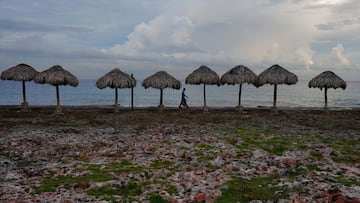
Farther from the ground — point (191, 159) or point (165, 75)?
point (165, 75)

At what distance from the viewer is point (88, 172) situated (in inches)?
365

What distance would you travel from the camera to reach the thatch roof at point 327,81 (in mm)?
26531

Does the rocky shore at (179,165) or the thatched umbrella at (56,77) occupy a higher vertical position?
the thatched umbrella at (56,77)

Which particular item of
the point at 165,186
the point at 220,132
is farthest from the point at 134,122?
the point at 165,186

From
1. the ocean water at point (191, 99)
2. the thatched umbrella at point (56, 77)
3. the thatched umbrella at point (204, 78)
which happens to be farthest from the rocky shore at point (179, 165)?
the ocean water at point (191, 99)

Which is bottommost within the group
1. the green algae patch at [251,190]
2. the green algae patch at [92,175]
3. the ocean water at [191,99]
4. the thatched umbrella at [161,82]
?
the green algae patch at [251,190]

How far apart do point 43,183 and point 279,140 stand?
32.7ft

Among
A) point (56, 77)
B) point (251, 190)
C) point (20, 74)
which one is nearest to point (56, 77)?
point (56, 77)

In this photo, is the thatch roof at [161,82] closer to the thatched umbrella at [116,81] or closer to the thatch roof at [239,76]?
the thatched umbrella at [116,81]

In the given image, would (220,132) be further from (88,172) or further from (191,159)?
(88,172)

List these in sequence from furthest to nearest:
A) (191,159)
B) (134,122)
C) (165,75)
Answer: (165,75), (134,122), (191,159)

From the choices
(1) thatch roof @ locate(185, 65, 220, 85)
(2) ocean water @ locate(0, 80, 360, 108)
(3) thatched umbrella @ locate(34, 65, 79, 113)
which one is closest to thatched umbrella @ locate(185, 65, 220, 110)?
(1) thatch roof @ locate(185, 65, 220, 85)

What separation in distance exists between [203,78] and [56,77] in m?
11.9

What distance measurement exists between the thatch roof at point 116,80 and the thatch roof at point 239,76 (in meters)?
8.05
